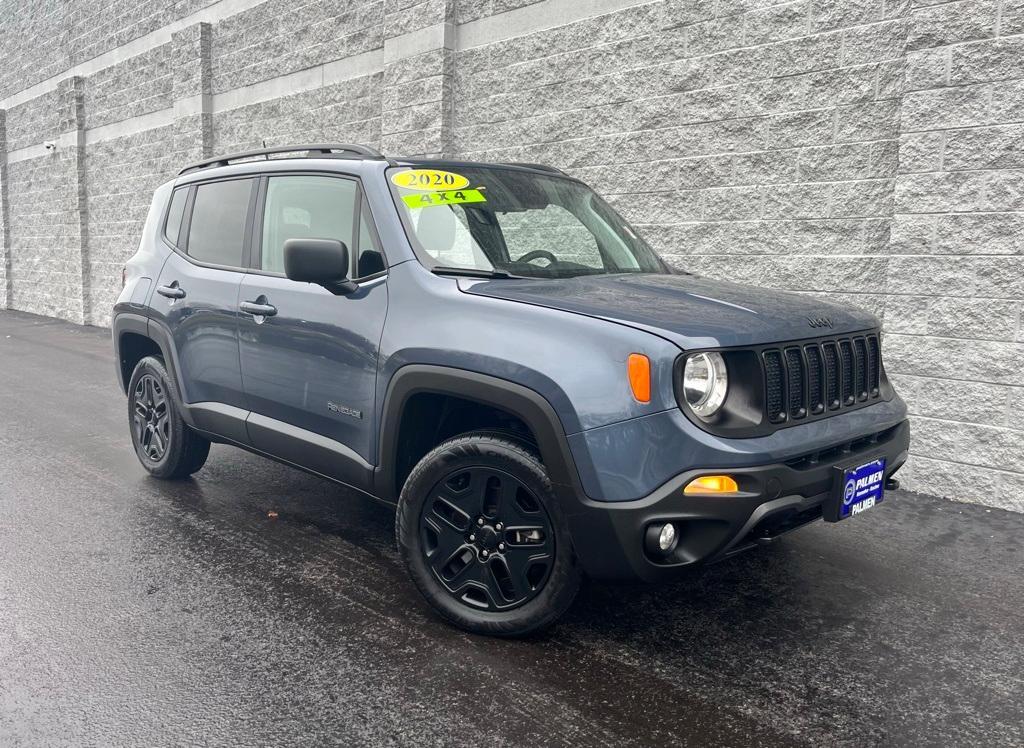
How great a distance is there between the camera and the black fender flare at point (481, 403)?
3.09m

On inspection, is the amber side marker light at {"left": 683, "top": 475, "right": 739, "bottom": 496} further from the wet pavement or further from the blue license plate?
the wet pavement

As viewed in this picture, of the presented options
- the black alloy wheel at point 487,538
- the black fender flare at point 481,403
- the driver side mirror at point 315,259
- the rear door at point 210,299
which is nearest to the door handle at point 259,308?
the rear door at point 210,299

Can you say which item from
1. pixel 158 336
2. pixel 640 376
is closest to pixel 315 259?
pixel 640 376

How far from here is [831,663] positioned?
3.34 meters

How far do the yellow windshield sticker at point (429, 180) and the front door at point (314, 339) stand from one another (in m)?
0.23

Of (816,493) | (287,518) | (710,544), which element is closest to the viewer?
(710,544)

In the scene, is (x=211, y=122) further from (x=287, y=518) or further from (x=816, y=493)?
(x=816, y=493)

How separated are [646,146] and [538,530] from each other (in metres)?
4.89

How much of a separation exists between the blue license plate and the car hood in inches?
22.1

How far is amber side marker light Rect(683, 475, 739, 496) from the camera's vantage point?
9.57 feet

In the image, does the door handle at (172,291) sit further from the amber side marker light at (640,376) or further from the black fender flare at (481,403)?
the amber side marker light at (640,376)

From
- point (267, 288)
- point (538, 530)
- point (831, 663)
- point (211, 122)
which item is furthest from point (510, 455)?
point (211, 122)

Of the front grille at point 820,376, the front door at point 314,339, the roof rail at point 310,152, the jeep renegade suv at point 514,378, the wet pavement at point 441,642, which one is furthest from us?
the roof rail at point 310,152

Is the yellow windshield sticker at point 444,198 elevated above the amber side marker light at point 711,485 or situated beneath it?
elevated above
